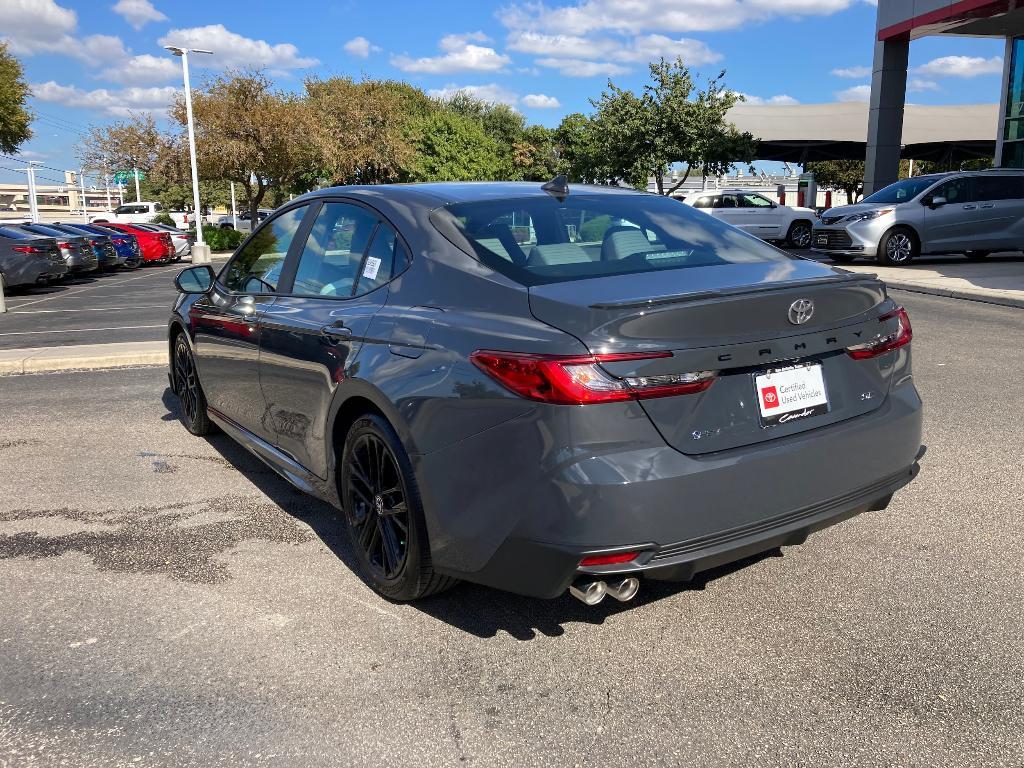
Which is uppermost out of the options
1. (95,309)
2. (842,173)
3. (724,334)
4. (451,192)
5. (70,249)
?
(842,173)

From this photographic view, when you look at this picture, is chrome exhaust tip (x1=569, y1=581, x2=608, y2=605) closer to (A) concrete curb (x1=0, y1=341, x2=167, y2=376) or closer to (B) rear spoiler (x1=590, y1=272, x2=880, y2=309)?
(B) rear spoiler (x1=590, y1=272, x2=880, y2=309)

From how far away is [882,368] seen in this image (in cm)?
322

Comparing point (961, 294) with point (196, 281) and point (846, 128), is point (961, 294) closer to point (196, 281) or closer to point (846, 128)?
point (196, 281)

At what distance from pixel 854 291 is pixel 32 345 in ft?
34.7

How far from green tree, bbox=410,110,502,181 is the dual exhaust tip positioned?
180 feet

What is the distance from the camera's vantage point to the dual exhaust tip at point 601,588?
9.01 feet

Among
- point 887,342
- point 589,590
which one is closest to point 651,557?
point 589,590

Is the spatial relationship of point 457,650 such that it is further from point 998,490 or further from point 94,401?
point 94,401

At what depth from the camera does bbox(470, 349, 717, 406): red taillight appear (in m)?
2.58

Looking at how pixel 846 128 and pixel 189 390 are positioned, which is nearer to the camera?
pixel 189 390

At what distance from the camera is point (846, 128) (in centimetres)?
4934

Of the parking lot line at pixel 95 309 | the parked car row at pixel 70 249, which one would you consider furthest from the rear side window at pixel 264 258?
the parked car row at pixel 70 249

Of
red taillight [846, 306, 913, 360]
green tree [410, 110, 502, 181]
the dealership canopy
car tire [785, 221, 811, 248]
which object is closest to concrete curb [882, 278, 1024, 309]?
red taillight [846, 306, 913, 360]

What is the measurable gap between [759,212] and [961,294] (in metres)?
12.9
